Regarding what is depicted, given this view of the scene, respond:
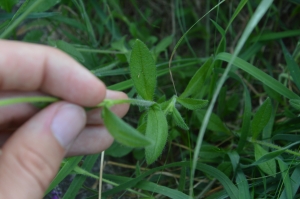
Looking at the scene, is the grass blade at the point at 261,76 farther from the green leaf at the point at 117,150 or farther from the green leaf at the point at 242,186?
the green leaf at the point at 117,150

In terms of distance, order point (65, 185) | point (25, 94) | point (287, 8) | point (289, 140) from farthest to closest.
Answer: point (287, 8), point (65, 185), point (289, 140), point (25, 94)

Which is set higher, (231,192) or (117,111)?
(117,111)

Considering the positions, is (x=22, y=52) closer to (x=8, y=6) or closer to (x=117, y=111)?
(x=117, y=111)

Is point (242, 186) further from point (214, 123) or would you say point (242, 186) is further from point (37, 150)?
point (37, 150)

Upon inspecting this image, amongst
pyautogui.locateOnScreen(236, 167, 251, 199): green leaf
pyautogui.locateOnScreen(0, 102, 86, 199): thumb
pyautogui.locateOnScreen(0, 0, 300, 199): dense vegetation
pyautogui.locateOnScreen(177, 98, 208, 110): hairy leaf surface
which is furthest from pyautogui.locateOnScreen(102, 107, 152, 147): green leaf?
pyautogui.locateOnScreen(236, 167, 251, 199): green leaf

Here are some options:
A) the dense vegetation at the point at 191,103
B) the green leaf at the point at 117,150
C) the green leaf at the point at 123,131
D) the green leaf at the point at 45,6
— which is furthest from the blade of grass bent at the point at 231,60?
the green leaf at the point at 45,6

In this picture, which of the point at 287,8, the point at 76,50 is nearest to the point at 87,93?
the point at 76,50

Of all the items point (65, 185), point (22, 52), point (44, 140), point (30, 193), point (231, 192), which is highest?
point (22, 52)

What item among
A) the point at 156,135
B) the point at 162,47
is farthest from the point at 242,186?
the point at 162,47
